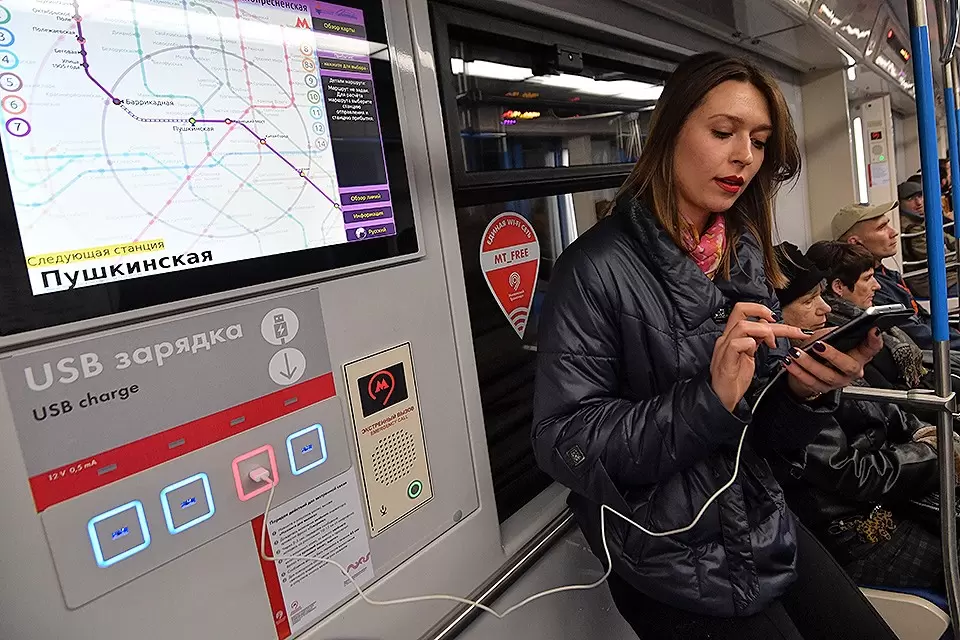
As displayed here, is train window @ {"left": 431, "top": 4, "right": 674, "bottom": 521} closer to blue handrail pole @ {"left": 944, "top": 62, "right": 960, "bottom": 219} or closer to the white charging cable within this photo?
the white charging cable

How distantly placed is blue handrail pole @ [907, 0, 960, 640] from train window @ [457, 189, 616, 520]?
0.86m

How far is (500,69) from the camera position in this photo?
5.82 feet

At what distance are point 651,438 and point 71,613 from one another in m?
Result: 0.93

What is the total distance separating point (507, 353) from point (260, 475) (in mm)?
926

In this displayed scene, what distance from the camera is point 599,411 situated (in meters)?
1.22

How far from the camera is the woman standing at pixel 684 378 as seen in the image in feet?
3.91

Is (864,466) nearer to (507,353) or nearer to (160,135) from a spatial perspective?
(507,353)

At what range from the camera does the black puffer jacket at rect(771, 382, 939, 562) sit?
1896 millimetres

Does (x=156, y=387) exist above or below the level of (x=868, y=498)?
above

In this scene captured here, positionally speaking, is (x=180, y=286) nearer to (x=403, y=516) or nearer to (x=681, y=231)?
(x=403, y=516)

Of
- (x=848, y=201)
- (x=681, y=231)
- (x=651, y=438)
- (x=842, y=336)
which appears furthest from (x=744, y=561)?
(x=848, y=201)

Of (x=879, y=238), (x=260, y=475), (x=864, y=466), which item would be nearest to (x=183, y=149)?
(x=260, y=475)

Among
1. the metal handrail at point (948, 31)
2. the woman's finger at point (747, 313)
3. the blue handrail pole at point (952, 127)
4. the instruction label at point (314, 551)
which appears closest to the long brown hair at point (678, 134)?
the woman's finger at point (747, 313)

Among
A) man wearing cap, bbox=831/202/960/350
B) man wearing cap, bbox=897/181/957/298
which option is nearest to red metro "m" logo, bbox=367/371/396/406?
man wearing cap, bbox=831/202/960/350
